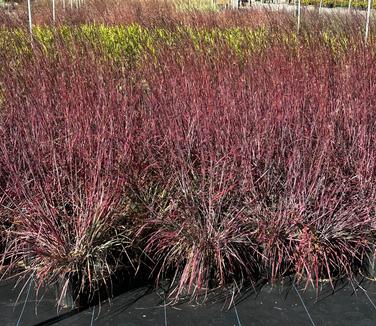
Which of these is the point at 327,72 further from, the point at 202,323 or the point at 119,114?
the point at 202,323

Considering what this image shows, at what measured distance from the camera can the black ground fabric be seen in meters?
2.67

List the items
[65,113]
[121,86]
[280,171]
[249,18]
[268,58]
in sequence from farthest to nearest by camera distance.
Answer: [249,18] < [268,58] < [121,86] < [65,113] < [280,171]

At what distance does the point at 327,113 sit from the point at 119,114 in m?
1.34

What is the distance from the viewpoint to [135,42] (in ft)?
25.4

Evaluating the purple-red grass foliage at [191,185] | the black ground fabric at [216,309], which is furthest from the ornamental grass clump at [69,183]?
the black ground fabric at [216,309]

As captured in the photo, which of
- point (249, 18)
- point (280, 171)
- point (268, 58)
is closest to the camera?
point (280, 171)

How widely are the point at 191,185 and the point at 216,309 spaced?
0.69 m

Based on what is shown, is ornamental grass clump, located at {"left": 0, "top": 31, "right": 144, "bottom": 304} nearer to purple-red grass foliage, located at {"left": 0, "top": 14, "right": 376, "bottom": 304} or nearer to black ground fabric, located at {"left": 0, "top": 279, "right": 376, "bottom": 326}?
purple-red grass foliage, located at {"left": 0, "top": 14, "right": 376, "bottom": 304}

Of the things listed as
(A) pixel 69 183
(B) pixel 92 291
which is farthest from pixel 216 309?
(A) pixel 69 183

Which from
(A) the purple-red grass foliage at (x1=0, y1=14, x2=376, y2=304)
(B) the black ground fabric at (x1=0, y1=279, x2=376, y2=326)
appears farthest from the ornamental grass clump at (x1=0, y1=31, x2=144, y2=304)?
(B) the black ground fabric at (x1=0, y1=279, x2=376, y2=326)

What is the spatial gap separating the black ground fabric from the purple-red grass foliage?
11 centimetres

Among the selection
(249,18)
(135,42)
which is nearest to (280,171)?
(135,42)

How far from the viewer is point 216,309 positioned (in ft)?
9.10

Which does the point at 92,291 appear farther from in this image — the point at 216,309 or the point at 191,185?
the point at 191,185
